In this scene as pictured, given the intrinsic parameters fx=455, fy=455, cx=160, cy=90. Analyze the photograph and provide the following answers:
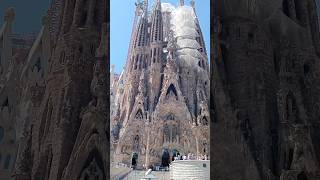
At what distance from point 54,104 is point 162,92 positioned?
2426 centimetres

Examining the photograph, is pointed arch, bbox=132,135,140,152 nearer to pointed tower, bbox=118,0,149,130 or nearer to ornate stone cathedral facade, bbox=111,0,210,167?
ornate stone cathedral facade, bbox=111,0,210,167

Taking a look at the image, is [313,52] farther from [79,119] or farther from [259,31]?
[79,119]

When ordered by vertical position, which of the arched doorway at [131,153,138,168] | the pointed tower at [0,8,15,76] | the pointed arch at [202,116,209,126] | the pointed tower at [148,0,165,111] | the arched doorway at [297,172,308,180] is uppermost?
the pointed tower at [148,0,165,111]

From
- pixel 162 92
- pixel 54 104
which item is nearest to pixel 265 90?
pixel 54 104

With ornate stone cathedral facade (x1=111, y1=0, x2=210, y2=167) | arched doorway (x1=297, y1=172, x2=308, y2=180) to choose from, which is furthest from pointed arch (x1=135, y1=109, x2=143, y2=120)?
arched doorway (x1=297, y1=172, x2=308, y2=180)

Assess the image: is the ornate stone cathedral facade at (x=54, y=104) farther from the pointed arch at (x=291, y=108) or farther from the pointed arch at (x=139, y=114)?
the pointed arch at (x=139, y=114)

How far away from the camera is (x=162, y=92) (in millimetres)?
31969

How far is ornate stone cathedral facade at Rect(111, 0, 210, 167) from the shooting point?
2834 cm

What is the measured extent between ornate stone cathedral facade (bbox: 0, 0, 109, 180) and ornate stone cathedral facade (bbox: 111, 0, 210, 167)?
1889cm

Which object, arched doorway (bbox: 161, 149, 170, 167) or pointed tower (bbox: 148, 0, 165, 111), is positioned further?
pointed tower (bbox: 148, 0, 165, 111)

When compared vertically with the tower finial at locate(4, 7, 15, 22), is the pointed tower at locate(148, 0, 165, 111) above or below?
above

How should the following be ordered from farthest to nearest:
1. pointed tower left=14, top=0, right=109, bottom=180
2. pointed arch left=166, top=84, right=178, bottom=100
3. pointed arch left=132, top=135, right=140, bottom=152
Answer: pointed arch left=166, top=84, right=178, bottom=100
pointed arch left=132, top=135, right=140, bottom=152
pointed tower left=14, top=0, right=109, bottom=180

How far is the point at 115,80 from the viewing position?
3534cm

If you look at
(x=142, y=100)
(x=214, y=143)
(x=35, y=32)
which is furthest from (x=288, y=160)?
(x=142, y=100)
